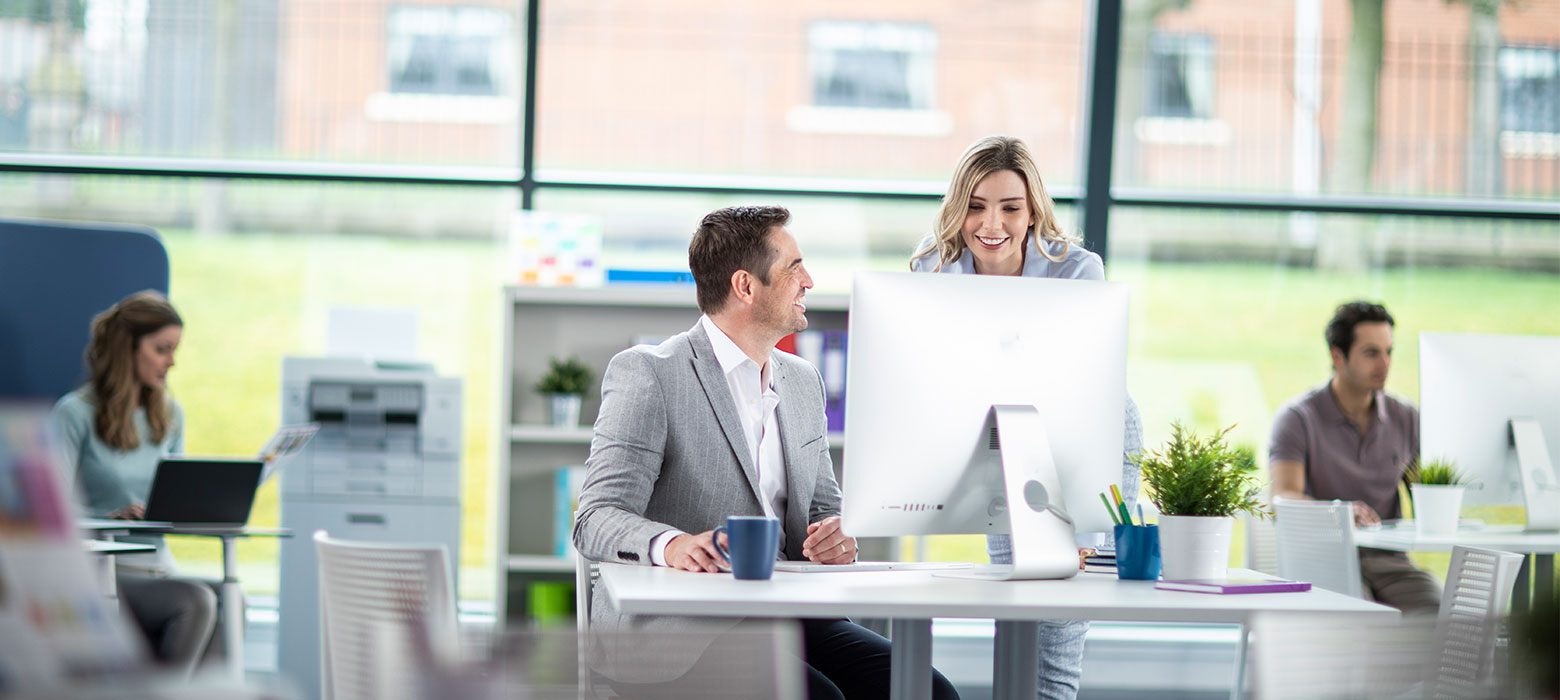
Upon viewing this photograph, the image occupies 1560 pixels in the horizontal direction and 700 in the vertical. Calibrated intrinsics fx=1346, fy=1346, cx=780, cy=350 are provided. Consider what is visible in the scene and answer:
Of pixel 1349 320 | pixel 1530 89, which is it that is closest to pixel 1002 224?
pixel 1349 320

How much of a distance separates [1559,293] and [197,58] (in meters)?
5.21

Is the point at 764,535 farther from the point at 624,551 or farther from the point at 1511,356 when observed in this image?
the point at 1511,356

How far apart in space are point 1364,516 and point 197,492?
3.29m

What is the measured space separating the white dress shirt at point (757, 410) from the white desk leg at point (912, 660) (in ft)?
1.81

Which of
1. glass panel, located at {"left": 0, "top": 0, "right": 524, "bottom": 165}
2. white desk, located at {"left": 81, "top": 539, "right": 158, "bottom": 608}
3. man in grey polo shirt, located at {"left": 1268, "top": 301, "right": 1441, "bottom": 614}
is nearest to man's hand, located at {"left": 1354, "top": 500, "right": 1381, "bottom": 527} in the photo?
man in grey polo shirt, located at {"left": 1268, "top": 301, "right": 1441, "bottom": 614}

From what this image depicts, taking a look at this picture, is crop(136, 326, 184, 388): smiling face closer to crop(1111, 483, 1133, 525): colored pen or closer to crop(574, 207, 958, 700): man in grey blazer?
crop(574, 207, 958, 700): man in grey blazer

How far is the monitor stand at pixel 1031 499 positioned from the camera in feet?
6.57

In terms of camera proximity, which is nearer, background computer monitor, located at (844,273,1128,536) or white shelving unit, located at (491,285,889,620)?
background computer monitor, located at (844,273,1128,536)

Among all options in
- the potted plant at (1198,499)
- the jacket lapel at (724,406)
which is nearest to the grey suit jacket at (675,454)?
the jacket lapel at (724,406)

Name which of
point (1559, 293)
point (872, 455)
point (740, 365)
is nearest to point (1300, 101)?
point (1559, 293)

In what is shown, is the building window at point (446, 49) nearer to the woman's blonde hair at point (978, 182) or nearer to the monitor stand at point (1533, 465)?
the woman's blonde hair at point (978, 182)

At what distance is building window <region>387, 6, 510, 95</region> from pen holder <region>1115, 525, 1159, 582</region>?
3.48 m

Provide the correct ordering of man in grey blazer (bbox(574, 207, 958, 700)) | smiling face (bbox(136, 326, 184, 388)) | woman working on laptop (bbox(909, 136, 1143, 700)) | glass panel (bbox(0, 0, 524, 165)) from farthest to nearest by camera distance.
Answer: glass panel (bbox(0, 0, 524, 165)) < smiling face (bbox(136, 326, 184, 388)) < woman working on laptop (bbox(909, 136, 1143, 700)) < man in grey blazer (bbox(574, 207, 958, 700))

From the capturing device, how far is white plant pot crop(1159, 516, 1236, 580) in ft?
6.63
